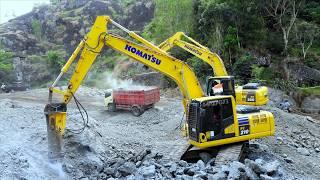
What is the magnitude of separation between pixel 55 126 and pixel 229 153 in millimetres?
4774

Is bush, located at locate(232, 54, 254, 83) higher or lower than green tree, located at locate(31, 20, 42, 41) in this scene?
lower

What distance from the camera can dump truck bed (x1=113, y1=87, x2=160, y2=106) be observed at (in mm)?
20875

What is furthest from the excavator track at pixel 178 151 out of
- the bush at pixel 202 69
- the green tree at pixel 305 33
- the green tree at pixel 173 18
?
the green tree at pixel 173 18

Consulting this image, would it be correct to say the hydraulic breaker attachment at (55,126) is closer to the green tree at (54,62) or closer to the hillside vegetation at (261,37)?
the hillside vegetation at (261,37)

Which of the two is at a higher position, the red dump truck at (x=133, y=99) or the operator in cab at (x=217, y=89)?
the operator in cab at (x=217, y=89)

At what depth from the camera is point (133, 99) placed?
21094 mm

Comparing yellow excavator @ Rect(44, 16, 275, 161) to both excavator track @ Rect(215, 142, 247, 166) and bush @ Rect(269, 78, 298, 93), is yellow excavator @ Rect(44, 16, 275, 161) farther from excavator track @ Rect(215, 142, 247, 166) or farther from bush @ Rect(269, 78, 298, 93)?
bush @ Rect(269, 78, 298, 93)

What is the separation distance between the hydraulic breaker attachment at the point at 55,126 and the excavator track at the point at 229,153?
4330 millimetres

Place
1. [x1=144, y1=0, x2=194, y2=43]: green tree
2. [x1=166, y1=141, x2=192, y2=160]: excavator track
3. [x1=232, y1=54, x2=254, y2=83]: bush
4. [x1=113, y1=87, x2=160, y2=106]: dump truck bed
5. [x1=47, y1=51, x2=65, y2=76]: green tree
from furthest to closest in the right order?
[x1=47, y1=51, x2=65, y2=76]: green tree → [x1=144, y1=0, x2=194, y2=43]: green tree → [x1=232, y1=54, x2=254, y2=83]: bush → [x1=113, y1=87, x2=160, y2=106]: dump truck bed → [x1=166, y1=141, x2=192, y2=160]: excavator track

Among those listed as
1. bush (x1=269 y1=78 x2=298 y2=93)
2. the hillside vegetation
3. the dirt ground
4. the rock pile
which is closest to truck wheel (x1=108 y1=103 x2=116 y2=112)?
the dirt ground

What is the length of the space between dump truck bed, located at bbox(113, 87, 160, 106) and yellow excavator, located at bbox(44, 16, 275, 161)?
29.8 ft

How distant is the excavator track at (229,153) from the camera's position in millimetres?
10273

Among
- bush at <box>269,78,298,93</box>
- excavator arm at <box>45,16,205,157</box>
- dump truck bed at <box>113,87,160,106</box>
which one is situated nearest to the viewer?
excavator arm at <box>45,16,205,157</box>

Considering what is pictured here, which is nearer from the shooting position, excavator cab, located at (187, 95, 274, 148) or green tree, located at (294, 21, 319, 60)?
excavator cab, located at (187, 95, 274, 148)
